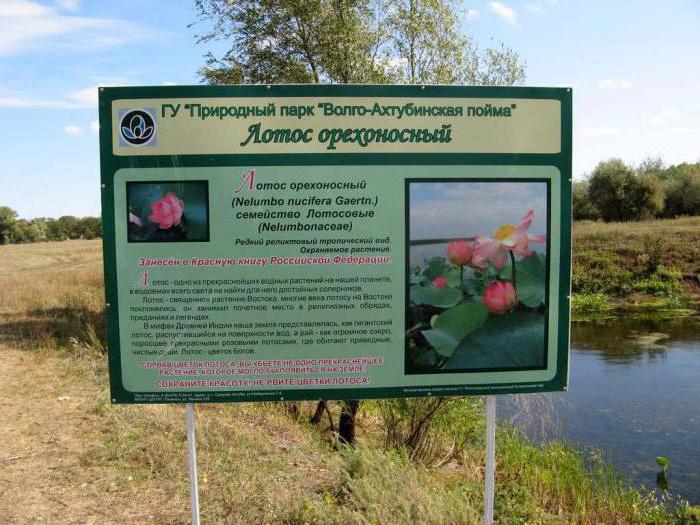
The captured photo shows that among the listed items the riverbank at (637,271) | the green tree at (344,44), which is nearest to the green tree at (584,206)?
the riverbank at (637,271)

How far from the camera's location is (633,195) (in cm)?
4441

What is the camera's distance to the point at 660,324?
2134 cm

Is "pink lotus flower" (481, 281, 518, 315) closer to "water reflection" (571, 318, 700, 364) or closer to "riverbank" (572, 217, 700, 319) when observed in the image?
"water reflection" (571, 318, 700, 364)

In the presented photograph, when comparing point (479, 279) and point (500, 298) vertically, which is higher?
point (479, 279)

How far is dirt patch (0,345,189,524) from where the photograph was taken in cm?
451

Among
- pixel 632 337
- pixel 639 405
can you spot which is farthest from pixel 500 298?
pixel 632 337

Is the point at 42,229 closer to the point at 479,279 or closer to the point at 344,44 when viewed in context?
the point at 344,44

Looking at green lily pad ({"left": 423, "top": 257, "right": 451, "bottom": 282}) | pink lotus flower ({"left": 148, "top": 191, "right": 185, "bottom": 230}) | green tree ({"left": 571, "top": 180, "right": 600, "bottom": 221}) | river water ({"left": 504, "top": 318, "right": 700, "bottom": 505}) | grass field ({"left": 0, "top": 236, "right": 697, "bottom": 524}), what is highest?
green tree ({"left": 571, "top": 180, "right": 600, "bottom": 221})

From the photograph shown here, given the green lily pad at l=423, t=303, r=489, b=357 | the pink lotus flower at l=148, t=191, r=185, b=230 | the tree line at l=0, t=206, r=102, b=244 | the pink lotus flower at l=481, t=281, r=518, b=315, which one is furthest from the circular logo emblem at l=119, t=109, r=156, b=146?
the tree line at l=0, t=206, r=102, b=244

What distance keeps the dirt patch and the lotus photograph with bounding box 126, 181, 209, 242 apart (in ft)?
7.80

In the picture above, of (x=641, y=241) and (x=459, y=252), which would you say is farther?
(x=641, y=241)

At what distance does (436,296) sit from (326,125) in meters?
1.31

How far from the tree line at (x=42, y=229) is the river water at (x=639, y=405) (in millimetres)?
58005

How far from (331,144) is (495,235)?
1.23 m
